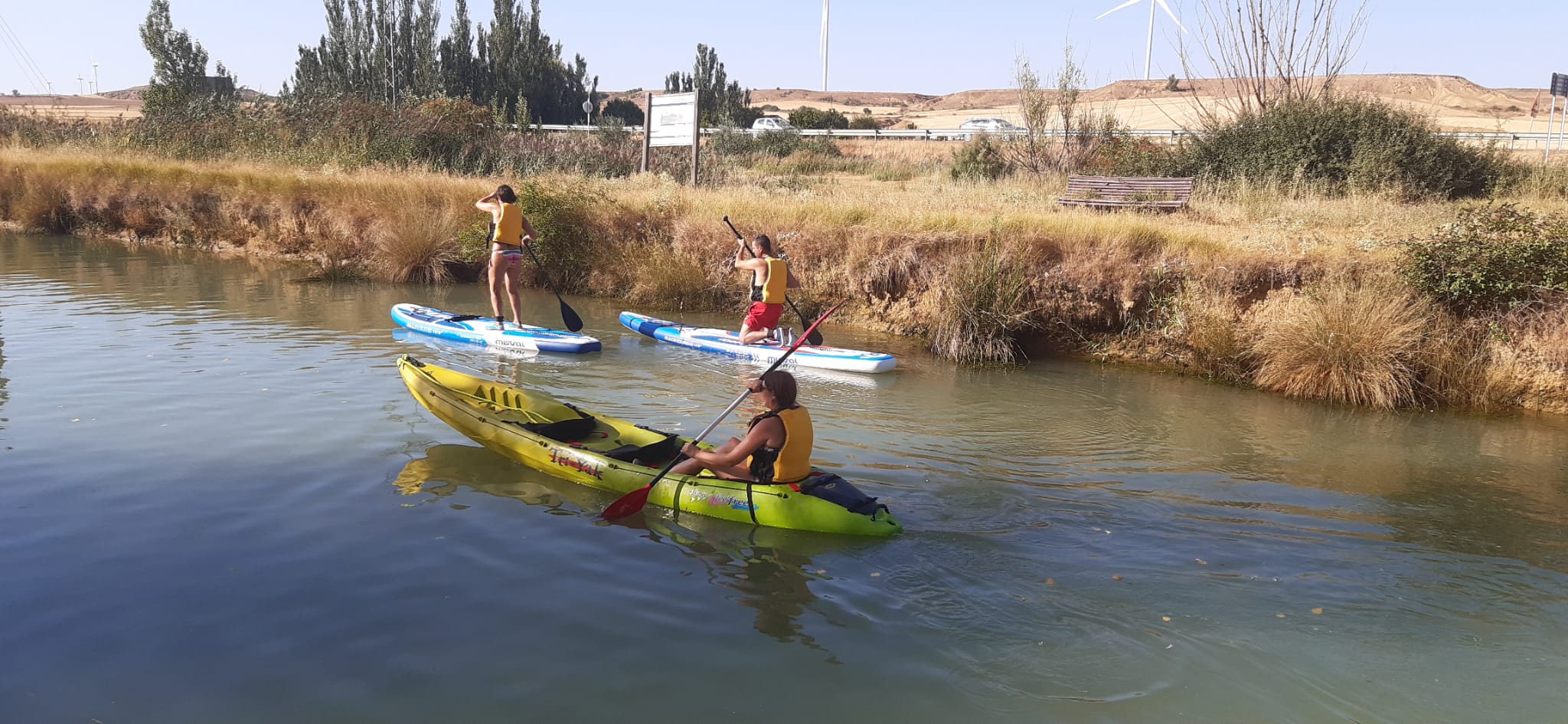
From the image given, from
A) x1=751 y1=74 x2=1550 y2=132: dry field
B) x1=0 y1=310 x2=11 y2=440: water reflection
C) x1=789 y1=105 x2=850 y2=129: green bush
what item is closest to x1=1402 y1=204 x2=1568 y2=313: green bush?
x1=0 y1=310 x2=11 y2=440: water reflection

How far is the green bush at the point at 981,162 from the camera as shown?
22.6m

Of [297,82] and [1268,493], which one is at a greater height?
[297,82]

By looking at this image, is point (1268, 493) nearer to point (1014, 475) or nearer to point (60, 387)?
point (1014, 475)

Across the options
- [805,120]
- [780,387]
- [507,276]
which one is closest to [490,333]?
[507,276]

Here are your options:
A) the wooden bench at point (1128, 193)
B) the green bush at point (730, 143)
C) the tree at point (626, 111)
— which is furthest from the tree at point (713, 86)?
the wooden bench at point (1128, 193)

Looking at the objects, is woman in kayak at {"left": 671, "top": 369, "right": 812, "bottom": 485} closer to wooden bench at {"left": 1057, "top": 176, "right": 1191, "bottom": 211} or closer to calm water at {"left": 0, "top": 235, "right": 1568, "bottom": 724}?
calm water at {"left": 0, "top": 235, "right": 1568, "bottom": 724}

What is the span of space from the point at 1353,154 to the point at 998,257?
30.9 ft

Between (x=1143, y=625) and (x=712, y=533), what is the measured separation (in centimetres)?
263

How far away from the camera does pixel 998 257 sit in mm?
12266

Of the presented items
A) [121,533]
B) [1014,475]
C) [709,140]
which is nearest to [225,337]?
[121,533]

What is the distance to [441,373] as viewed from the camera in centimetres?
837

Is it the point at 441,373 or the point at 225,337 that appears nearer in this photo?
the point at 441,373

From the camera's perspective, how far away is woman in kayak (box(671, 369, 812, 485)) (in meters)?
6.38

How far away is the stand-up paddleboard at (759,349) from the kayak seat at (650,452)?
3802mm
